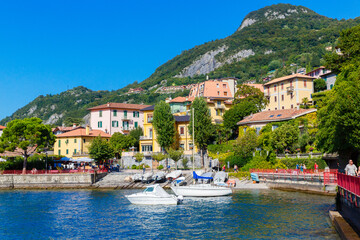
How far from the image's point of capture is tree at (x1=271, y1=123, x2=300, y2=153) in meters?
49.8

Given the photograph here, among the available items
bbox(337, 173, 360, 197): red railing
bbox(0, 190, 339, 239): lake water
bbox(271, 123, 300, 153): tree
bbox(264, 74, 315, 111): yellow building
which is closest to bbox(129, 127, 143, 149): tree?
bbox(264, 74, 315, 111): yellow building

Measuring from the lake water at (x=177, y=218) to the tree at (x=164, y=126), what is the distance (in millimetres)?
28334

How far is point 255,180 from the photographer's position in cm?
4738

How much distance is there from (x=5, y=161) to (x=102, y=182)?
18.4 m

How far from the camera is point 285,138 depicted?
49.8m

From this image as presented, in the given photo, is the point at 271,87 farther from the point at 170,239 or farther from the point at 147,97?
the point at 147,97

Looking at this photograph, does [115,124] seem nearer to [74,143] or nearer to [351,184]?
[74,143]

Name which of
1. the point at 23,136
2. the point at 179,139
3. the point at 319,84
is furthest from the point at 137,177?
the point at 319,84

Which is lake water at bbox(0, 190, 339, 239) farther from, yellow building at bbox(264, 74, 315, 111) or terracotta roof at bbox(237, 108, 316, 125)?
yellow building at bbox(264, 74, 315, 111)

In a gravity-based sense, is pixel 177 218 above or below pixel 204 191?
below

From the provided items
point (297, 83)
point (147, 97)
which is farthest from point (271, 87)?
point (147, 97)

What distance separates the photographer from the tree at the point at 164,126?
65750mm

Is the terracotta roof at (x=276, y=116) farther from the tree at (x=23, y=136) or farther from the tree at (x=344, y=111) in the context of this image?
the tree at (x=23, y=136)

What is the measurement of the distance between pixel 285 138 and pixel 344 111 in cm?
1891
